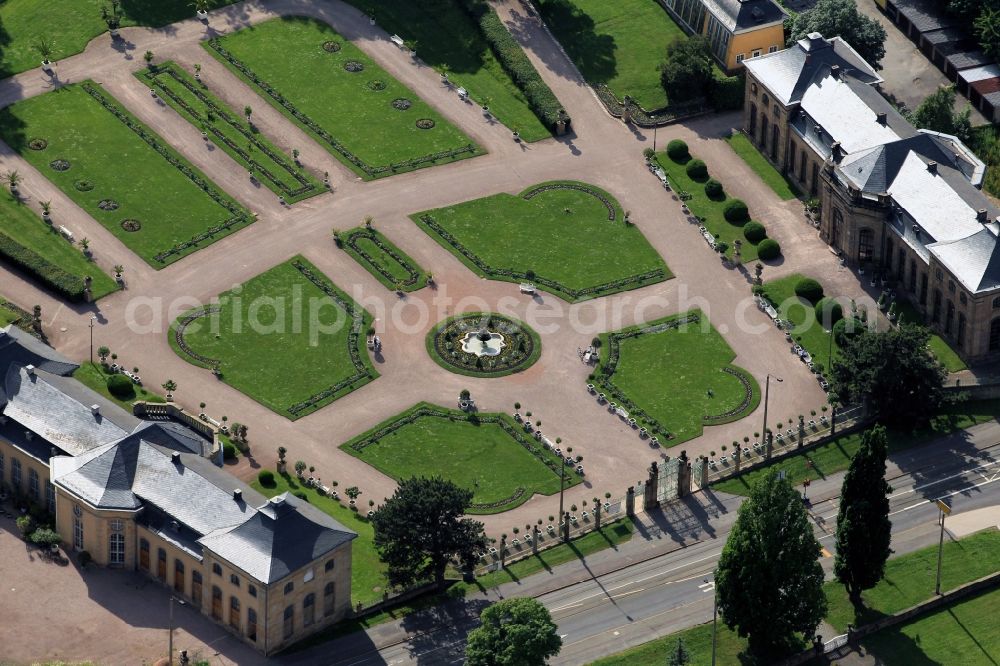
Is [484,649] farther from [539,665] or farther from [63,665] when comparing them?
[63,665]

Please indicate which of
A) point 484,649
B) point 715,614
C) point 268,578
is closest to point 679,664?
point 715,614

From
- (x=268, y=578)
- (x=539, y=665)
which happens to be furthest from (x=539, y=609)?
(x=268, y=578)

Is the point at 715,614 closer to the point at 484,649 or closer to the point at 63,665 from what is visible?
the point at 484,649

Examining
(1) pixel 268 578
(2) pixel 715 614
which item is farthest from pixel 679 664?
(1) pixel 268 578

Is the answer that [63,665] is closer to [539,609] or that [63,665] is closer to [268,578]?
[268,578]
